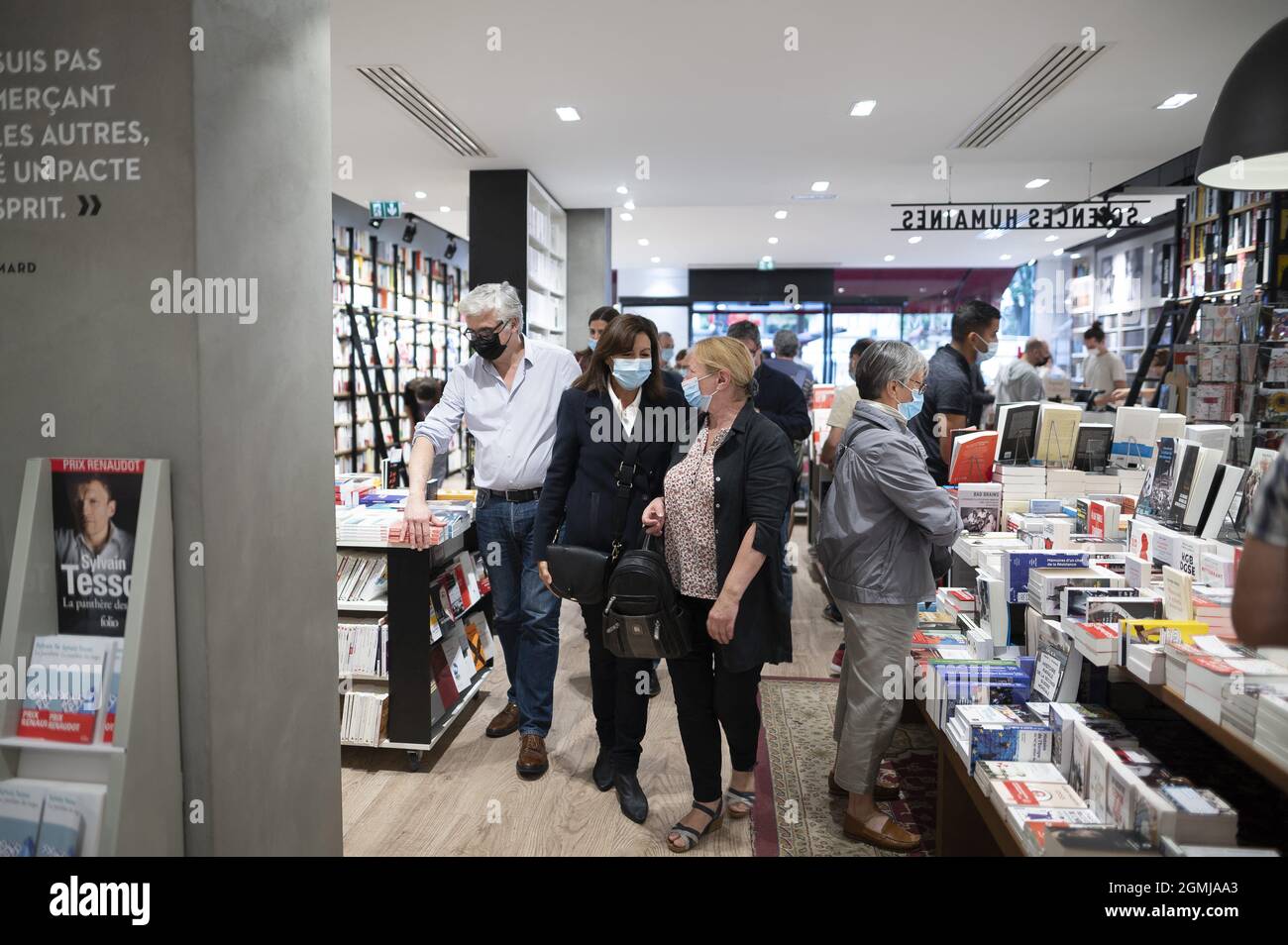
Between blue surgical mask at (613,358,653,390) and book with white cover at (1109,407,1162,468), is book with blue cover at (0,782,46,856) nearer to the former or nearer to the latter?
blue surgical mask at (613,358,653,390)

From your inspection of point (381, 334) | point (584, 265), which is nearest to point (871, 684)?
point (584, 265)

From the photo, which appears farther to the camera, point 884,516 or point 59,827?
point 884,516

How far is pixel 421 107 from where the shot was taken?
20.3 ft

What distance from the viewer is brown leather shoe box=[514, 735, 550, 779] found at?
338 cm

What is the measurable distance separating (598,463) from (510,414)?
1.99 ft

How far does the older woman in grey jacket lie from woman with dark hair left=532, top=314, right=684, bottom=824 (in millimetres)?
626

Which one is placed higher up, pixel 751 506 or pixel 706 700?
pixel 751 506

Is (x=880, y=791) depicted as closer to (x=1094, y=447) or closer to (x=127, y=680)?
(x=1094, y=447)

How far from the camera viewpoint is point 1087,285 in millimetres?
13906

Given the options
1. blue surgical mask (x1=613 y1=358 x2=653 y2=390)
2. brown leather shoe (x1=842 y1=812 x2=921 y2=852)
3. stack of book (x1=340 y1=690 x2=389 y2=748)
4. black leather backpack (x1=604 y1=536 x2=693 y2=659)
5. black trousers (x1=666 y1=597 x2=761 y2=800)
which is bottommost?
brown leather shoe (x1=842 y1=812 x2=921 y2=852)

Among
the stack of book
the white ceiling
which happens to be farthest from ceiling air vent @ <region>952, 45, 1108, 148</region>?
the stack of book

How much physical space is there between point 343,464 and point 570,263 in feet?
11.3

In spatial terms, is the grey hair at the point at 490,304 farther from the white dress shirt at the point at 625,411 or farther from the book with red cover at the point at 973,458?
the book with red cover at the point at 973,458
